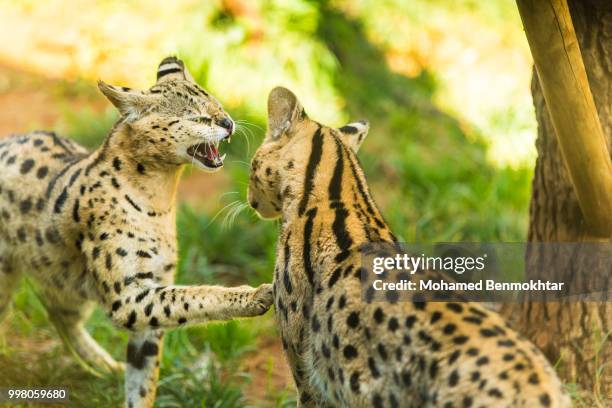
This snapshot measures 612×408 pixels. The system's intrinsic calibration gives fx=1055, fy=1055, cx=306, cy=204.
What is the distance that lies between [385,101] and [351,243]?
6450 millimetres

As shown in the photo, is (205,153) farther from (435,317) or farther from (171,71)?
(435,317)

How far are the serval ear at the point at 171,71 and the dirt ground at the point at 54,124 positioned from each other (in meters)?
2.04

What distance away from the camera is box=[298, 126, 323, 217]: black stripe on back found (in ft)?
15.5

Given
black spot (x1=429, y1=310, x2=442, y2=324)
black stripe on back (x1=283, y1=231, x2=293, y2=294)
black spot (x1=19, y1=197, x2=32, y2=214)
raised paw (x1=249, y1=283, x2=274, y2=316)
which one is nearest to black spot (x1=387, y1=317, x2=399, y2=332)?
black spot (x1=429, y1=310, x2=442, y2=324)

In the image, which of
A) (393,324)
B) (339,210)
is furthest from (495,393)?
(339,210)

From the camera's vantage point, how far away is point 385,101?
424 inches

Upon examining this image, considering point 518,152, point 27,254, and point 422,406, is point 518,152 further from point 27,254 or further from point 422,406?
point 422,406

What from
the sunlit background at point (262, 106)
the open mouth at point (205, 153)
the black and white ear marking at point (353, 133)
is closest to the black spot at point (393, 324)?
the black and white ear marking at point (353, 133)

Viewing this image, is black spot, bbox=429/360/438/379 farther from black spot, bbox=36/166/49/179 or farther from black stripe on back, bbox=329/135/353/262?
black spot, bbox=36/166/49/179

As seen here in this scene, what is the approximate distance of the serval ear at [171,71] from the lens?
5.61 metres

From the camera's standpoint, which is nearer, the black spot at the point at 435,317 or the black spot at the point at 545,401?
the black spot at the point at 545,401

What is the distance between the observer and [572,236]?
5.65m

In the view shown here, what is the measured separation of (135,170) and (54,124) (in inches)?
181

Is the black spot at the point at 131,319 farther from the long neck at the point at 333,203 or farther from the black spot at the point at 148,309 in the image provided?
the long neck at the point at 333,203
